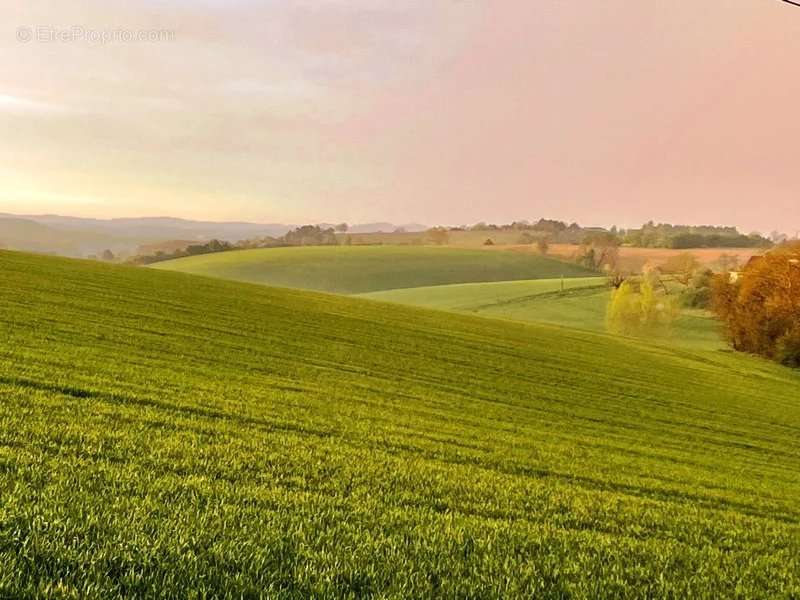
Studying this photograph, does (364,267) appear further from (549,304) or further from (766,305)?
(766,305)

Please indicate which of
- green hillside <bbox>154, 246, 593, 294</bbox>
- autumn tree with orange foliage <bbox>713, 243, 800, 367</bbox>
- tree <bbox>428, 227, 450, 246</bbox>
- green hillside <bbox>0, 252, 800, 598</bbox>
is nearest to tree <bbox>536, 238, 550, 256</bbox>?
green hillside <bbox>154, 246, 593, 294</bbox>

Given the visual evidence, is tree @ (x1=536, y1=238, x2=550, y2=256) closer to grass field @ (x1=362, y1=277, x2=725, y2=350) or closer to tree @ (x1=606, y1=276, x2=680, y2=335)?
grass field @ (x1=362, y1=277, x2=725, y2=350)

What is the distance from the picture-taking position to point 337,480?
723 centimetres

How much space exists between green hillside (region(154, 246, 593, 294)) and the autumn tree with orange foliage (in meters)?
63.8

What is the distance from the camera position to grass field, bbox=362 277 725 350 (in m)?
77.4

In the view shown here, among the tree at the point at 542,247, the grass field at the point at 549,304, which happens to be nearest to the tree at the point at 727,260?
the grass field at the point at 549,304

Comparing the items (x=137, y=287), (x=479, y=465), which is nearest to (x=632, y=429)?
(x=479, y=465)

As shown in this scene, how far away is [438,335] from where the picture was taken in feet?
110

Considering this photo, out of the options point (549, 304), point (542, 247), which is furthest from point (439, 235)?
point (549, 304)

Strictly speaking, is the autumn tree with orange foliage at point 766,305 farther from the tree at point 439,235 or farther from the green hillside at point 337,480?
the tree at point 439,235

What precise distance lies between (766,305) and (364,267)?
81.6 m

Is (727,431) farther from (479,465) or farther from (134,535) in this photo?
(134,535)

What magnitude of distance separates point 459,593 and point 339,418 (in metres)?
7.17

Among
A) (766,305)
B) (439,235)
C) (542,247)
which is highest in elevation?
(439,235)
